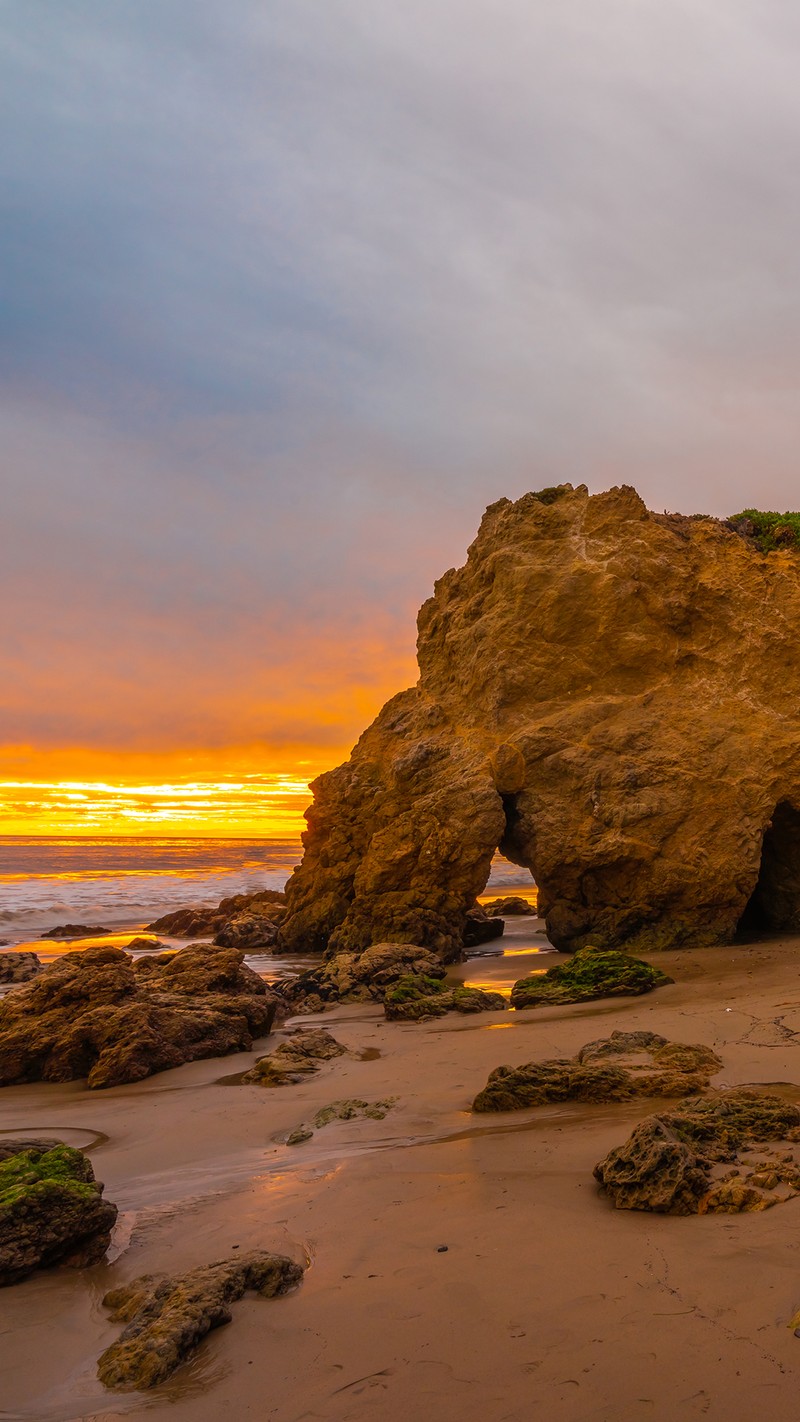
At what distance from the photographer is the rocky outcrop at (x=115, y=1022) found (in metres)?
7.93

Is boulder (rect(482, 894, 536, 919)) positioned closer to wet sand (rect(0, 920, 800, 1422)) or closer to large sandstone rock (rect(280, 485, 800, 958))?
large sandstone rock (rect(280, 485, 800, 958))

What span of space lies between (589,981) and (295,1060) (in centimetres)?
391

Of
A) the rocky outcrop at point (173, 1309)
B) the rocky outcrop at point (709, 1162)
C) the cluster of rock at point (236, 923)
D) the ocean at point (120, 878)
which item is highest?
the rocky outcrop at point (709, 1162)

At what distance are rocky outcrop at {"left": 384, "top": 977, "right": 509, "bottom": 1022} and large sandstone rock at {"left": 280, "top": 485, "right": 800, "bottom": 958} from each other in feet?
13.6

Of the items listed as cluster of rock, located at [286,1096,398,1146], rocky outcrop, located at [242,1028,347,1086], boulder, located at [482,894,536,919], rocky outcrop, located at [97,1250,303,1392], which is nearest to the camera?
rocky outcrop, located at [97,1250,303,1392]

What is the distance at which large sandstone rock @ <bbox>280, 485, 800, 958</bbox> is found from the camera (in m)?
13.4

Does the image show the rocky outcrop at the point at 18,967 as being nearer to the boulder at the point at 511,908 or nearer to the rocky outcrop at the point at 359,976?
the rocky outcrop at the point at 359,976

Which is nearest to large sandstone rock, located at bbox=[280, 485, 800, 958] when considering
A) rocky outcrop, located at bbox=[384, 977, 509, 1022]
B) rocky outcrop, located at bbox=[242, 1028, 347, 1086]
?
rocky outcrop, located at bbox=[384, 977, 509, 1022]

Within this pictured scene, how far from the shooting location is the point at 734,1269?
3297 mm

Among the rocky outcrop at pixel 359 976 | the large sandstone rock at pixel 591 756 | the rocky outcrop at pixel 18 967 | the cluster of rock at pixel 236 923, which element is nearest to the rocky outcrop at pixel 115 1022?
the rocky outcrop at pixel 359 976

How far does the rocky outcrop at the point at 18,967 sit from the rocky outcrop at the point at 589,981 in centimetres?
725

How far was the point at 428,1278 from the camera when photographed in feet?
11.4

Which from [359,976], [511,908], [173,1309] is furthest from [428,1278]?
[511,908]

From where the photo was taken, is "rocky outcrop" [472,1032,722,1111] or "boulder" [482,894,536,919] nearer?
"rocky outcrop" [472,1032,722,1111]
